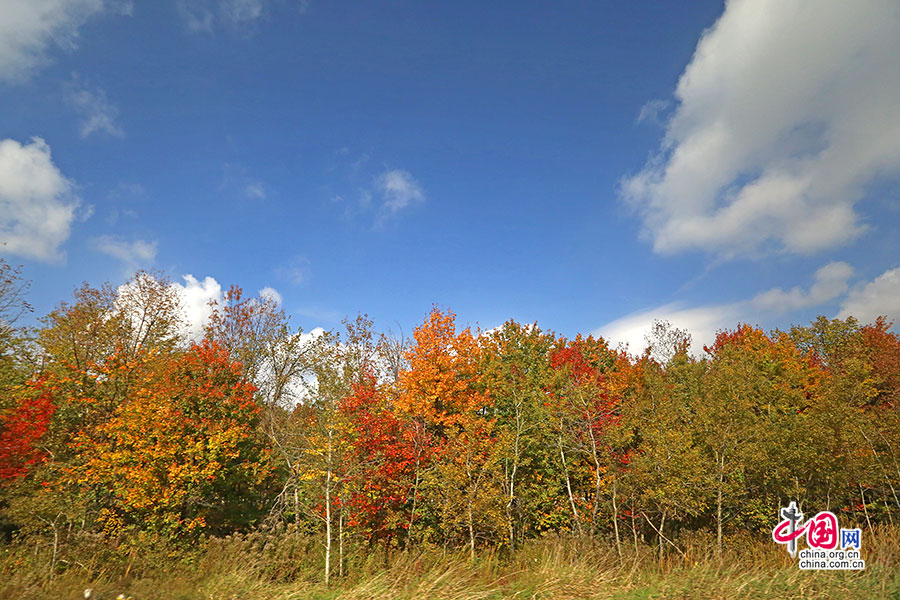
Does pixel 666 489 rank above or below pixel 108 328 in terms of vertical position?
below

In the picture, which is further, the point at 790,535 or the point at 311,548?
the point at 311,548

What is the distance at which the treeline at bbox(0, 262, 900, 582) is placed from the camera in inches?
650

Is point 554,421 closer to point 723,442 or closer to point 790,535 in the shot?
point 723,442

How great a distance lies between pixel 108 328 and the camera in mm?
22969

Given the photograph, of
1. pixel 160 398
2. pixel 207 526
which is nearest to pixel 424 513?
pixel 207 526

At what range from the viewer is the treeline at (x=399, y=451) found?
54.2 feet

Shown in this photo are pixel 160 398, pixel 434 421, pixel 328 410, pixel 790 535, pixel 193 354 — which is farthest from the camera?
pixel 434 421

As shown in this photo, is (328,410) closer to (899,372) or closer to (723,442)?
(723,442)

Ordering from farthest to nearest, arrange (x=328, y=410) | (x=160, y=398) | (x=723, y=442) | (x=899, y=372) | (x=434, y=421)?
(x=899, y=372) < (x=434, y=421) < (x=160, y=398) < (x=723, y=442) < (x=328, y=410)

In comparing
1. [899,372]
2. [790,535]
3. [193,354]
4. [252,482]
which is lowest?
[790,535]

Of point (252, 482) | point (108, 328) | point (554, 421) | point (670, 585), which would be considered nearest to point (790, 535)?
point (670, 585)

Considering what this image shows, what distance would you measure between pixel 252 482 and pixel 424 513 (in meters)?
8.78

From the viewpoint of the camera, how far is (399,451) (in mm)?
21969

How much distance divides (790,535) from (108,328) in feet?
96.9
